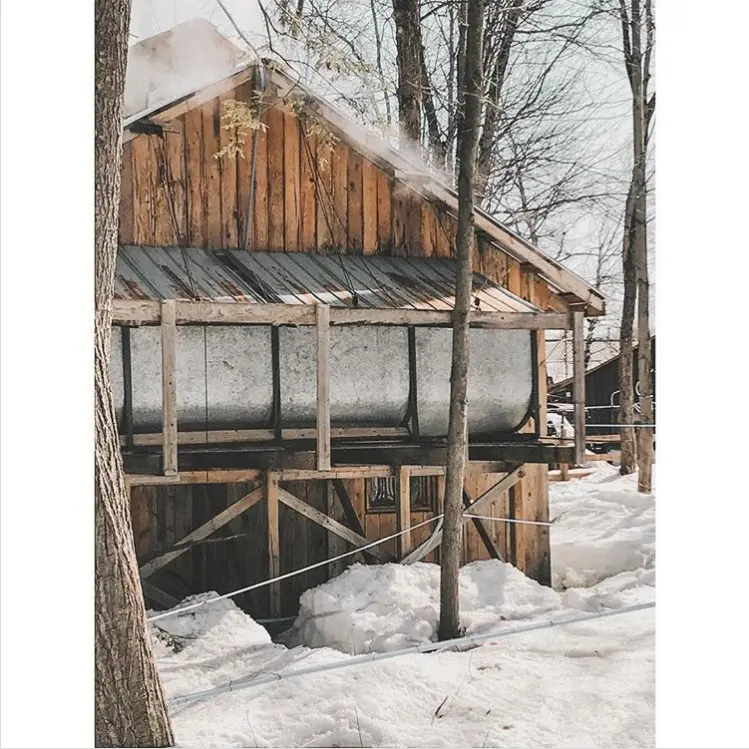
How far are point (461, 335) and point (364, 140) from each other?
0.81 m

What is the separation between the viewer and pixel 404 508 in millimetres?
3924

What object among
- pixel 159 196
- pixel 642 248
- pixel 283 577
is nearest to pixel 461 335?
pixel 642 248

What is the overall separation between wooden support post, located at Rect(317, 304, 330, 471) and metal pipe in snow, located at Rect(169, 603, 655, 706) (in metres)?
0.74

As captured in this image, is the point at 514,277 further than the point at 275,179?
Yes

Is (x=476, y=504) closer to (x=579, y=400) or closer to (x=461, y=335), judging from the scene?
(x=579, y=400)

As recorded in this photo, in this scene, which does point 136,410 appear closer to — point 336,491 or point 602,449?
point 336,491

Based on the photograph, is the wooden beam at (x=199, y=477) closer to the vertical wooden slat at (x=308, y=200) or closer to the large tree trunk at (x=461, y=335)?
the large tree trunk at (x=461, y=335)

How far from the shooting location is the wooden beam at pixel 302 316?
3484mm

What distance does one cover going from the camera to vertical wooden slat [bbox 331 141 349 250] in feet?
12.5

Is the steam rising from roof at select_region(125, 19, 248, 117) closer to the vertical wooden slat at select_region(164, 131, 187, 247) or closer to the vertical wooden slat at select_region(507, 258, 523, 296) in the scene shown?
the vertical wooden slat at select_region(164, 131, 187, 247)

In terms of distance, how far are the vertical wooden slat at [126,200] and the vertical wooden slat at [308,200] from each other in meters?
0.64
